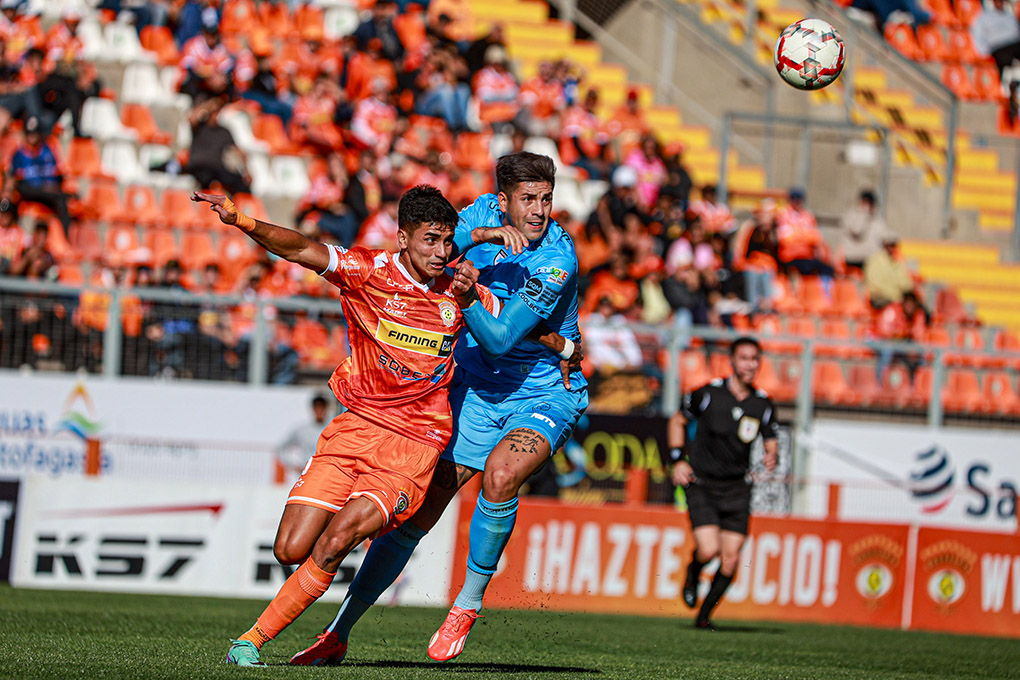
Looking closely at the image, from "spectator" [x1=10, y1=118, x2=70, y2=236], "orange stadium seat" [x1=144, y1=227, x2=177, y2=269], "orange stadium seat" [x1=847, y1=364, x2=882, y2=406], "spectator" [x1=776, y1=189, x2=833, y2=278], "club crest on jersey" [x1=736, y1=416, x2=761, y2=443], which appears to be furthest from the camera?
"spectator" [x1=776, y1=189, x2=833, y2=278]

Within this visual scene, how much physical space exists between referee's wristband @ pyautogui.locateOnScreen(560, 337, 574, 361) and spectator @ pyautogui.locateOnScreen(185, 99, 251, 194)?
11525mm

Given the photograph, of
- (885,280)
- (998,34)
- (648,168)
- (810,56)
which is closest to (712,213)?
(648,168)

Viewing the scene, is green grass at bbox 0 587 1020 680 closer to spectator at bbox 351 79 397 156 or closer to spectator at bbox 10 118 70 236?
spectator at bbox 10 118 70 236

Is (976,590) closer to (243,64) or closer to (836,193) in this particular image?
(836,193)

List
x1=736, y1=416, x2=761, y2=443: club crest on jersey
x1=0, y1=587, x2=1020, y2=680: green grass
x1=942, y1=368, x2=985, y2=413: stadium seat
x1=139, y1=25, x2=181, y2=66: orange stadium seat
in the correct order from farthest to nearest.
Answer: x1=139, y1=25, x2=181, y2=66: orange stadium seat → x1=942, y1=368, x2=985, y2=413: stadium seat → x1=736, y1=416, x2=761, y2=443: club crest on jersey → x1=0, y1=587, x2=1020, y2=680: green grass

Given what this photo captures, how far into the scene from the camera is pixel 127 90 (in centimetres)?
1983

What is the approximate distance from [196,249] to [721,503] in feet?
26.3

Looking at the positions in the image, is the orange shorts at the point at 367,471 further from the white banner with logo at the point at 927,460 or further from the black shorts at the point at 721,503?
the white banner with logo at the point at 927,460

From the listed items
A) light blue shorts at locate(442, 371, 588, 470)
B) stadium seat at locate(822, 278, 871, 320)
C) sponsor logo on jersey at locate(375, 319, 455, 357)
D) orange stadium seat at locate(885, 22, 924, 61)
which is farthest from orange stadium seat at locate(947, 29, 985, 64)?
sponsor logo on jersey at locate(375, 319, 455, 357)

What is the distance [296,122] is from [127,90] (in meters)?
2.55

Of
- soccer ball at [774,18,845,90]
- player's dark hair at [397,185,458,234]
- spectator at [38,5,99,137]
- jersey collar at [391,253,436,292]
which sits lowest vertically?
jersey collar at [391,253,436,292]

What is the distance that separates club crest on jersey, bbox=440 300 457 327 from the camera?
6.75 m

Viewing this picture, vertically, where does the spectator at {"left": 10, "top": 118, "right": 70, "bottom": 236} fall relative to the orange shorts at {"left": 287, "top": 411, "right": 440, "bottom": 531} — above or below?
above

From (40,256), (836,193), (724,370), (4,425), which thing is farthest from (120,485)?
(836,193)
